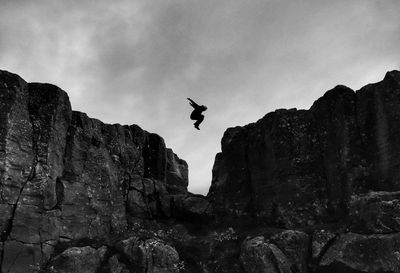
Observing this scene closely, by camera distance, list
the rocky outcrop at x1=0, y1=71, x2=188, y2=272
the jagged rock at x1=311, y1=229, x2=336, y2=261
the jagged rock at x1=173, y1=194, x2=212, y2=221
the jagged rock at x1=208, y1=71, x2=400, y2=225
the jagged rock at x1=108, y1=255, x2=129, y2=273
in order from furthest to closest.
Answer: the jagged rock at x1=173, y1=194, x2=212, y2=221 < the jagged rock at x1=208, y1=71, x2=400, y2=225 < the jagged rock at x1=108, y1=255, x2=129, y2=273 < the rocky outcrop at x1=0, y1=71, x2=188, y2=272 < the jagged rock at x1=311, y1=229, x2=336, y2=261

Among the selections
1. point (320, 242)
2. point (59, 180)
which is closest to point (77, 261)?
point (59, 180)

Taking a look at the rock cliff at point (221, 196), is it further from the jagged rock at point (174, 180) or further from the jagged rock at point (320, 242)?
the jagged rock at point (174, 180)

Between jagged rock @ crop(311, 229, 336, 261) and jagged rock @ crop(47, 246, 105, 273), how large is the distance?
14.0 m

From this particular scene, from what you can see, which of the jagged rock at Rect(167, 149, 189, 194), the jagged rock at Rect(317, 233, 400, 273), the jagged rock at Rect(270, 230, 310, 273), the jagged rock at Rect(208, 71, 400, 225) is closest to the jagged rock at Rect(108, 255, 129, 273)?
the jagged rock at Rect(270, 230, 310, 273)

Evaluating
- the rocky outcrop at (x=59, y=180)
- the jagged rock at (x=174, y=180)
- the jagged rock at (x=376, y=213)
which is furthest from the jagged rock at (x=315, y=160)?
the rocky outcrop at (x=59, y=180)

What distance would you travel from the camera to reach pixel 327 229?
90.4 feet

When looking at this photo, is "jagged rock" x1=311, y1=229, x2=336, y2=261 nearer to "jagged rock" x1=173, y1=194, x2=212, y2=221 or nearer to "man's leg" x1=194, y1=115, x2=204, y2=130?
"jagged rock" x1=173, y1=194, x2=212, y2=221

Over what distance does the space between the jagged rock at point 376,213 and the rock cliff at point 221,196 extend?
0.07 meters

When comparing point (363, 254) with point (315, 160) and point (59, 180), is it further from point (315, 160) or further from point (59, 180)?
point (59, 180)

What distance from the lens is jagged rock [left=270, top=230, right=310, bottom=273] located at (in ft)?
86.5

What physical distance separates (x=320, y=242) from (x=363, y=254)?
3.08m

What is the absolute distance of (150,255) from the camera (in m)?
27.7

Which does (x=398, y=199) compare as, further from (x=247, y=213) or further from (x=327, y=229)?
(x=247, y=213)

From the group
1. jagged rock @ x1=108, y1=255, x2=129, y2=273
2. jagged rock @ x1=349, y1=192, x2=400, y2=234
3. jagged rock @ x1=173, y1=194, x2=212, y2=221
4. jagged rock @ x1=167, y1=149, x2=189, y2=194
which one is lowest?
jagged rock @ x1=108, y1=255, x2=129, y2=273
